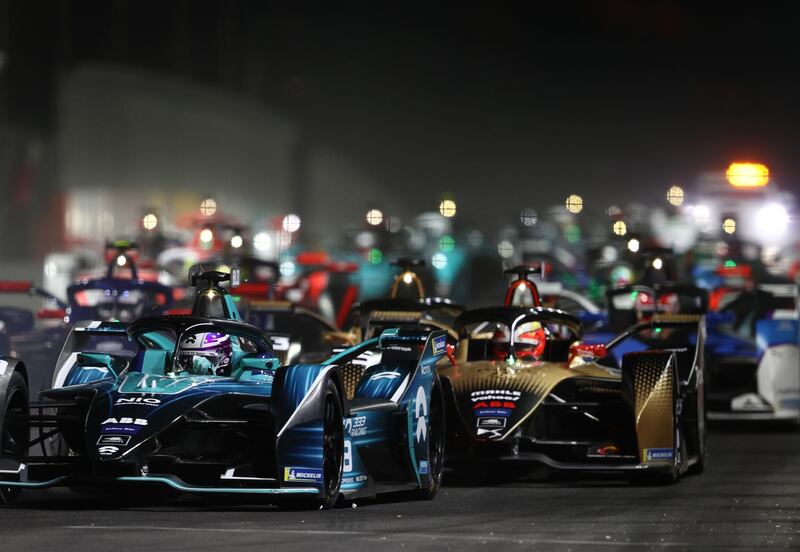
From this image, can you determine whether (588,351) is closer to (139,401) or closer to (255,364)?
(255,364)

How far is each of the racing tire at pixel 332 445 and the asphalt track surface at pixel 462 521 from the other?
14 cm

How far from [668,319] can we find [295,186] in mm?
37764

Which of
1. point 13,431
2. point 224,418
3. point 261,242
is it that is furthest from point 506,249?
point 13,431

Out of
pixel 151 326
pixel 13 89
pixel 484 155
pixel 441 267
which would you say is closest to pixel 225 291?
pixel 151 326

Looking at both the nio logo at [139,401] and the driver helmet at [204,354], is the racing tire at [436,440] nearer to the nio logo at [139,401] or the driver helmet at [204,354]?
the driver helmet at [204,354]

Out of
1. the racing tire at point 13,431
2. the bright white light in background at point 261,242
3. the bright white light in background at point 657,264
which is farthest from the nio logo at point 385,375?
the bright white light in background at point 261,242

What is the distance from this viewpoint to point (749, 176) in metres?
46.5

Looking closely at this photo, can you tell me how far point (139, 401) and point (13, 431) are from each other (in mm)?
886

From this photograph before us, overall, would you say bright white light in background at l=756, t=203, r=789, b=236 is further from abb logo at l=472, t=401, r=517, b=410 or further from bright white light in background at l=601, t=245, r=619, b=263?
abb logo at l=472, t=401, r=517, b=410

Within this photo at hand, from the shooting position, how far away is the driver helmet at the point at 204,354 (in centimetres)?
1083

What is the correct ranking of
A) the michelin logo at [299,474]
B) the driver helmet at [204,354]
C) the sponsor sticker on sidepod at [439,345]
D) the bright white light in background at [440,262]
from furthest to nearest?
the bright white light in background at [440,262]
the sponsor sticker on sidepod at [439,345]
the driver helmet at [204,354]
the michelin logo at [299,474]

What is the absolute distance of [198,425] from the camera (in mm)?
9867

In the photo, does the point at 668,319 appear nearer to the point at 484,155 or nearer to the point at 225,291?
the point at 225,291

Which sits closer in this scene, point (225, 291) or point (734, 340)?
point (225, 291)
